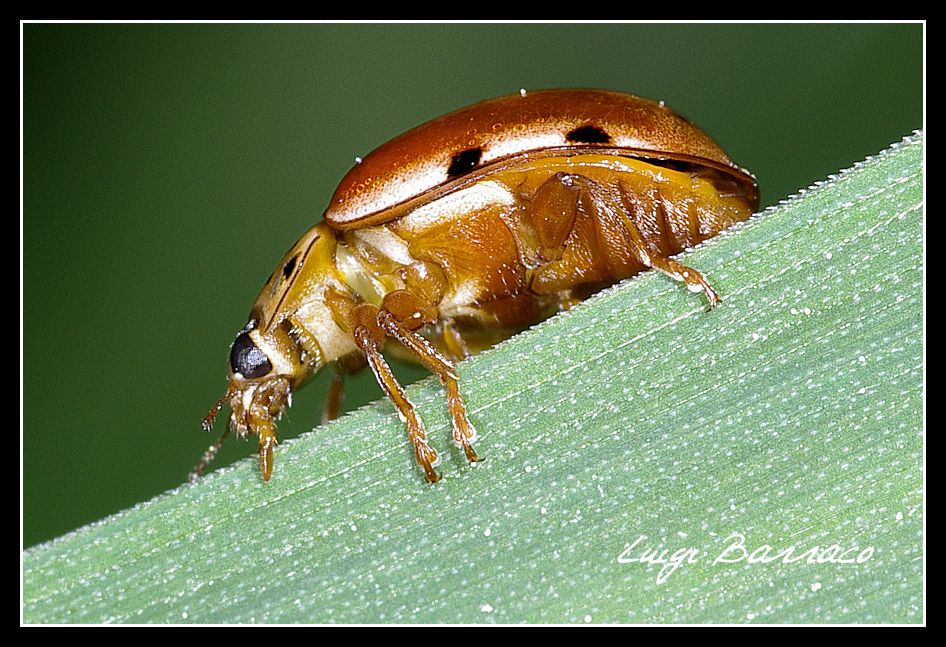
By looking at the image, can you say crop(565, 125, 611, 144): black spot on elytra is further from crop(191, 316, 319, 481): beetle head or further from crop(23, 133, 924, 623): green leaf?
crop(191, 316, 319, 481): beetle head

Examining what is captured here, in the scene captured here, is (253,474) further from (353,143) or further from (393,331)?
(353,143)

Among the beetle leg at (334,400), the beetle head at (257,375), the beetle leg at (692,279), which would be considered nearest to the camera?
the beetle leg at (692,279)

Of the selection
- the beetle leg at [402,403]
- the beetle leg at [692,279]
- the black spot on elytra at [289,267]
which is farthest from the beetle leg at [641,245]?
the black spot on elytra at [289,267]
